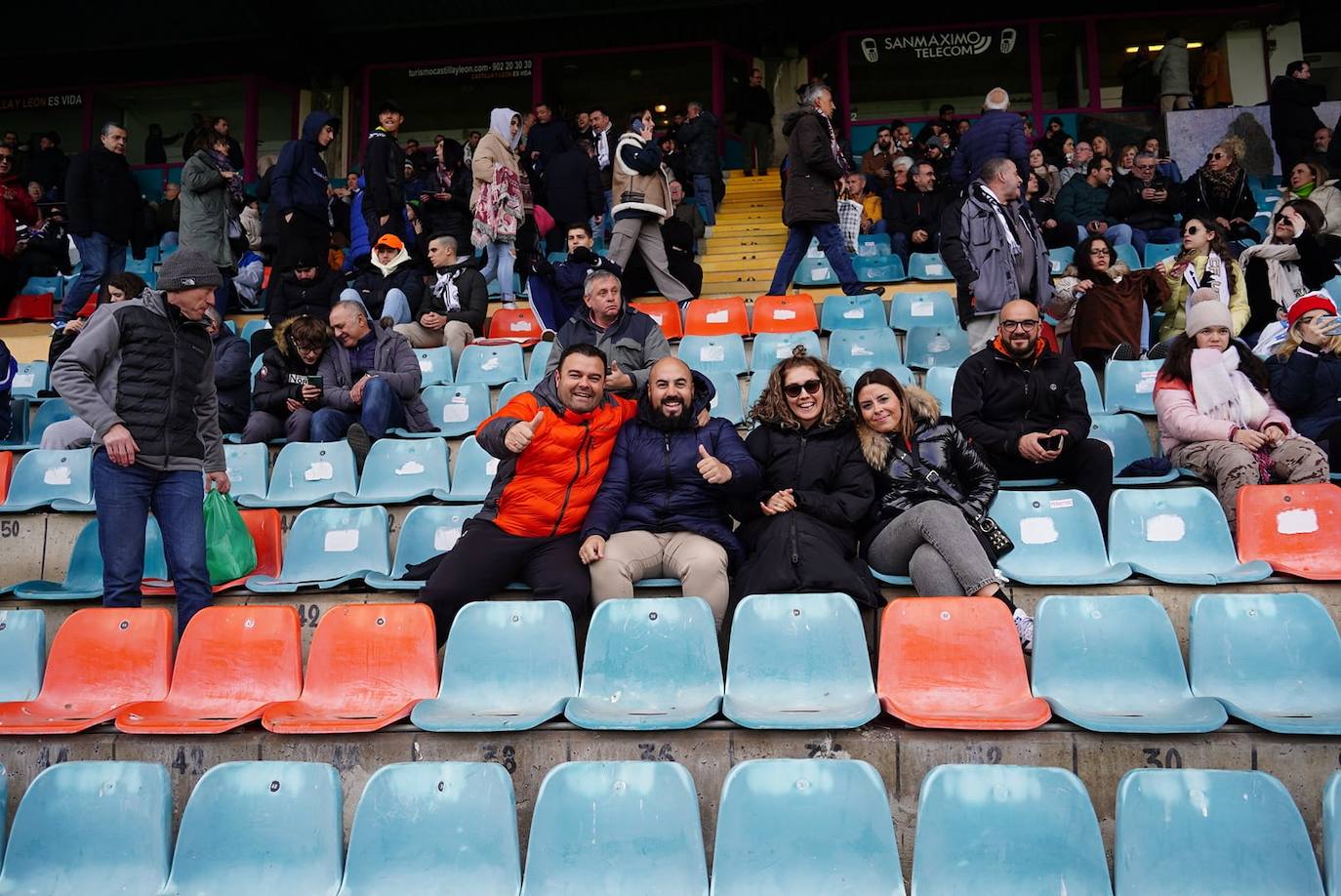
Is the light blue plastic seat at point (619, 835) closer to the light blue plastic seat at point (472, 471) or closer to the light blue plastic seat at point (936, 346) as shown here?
the light blue plastic seat at point (472, 471)

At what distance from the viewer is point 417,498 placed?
492 cm

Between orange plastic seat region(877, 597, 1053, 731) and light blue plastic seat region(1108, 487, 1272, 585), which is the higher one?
light blue plastic seat region(1108, 487, 1272, 585)

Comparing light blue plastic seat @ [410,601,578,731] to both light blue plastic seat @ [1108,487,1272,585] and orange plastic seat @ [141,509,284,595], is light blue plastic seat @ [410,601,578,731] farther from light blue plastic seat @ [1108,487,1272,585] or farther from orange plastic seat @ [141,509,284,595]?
light blue plastic seat @ [1108,487,1272,585]

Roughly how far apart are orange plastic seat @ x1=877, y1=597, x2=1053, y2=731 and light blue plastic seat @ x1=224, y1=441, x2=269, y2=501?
3.16m

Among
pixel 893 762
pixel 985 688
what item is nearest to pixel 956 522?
pixel 985 688

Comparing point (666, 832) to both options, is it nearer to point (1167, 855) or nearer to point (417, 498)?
point (1167, 855)

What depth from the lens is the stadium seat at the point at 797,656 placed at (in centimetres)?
324

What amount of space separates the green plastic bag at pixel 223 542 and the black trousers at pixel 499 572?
2.93ft

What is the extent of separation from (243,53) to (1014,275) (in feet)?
42.0

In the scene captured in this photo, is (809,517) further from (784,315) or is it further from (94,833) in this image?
(784,315)

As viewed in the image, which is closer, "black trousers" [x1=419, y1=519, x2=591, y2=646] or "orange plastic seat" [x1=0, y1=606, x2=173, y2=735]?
"orange plastic seat" [x1=0, y1=606, x2=173, y2=735]

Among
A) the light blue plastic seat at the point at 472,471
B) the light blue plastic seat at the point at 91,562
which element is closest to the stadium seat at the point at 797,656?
the light blue plastic seat at the point at 472,471

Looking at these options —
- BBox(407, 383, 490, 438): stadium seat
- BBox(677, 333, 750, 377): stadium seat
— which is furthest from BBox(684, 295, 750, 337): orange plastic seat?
BBox(407, 383, 490, 438): stadium seat

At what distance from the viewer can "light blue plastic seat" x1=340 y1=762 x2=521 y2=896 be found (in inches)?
99.7
